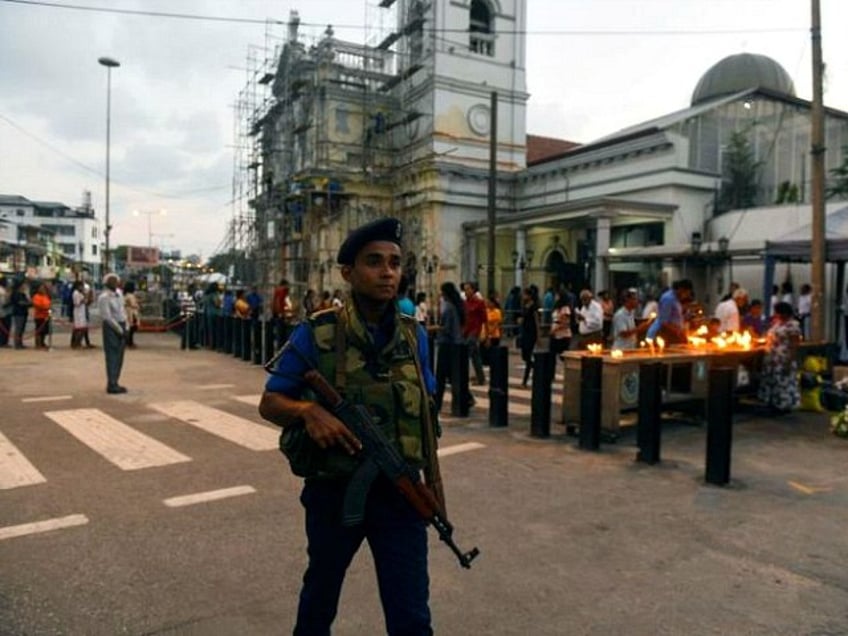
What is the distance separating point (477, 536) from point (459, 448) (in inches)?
103

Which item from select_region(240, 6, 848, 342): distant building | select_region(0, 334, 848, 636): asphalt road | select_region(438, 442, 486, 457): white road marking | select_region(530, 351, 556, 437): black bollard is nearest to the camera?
select_region(0, 334, 848, 636): asphalt road

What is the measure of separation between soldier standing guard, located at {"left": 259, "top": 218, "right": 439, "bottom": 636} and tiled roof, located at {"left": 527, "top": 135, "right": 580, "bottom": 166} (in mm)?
38825

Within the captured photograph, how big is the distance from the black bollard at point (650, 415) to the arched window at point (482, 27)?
30.9m

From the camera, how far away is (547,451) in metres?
7.25

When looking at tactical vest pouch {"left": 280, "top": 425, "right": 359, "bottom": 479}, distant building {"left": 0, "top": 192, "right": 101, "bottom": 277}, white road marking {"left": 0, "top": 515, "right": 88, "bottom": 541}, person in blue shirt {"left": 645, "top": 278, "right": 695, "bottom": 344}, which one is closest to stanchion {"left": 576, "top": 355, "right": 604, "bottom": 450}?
person in blue shirt {"left": 645, "top": 278, "right": 695, "bottom": 344}

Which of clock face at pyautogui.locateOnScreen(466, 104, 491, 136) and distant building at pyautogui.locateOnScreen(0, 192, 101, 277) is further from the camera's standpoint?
distant building at pyautogui.locateOnScreen(0, 192, 101, 277)

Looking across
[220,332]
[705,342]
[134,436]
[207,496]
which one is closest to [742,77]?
[705,342]

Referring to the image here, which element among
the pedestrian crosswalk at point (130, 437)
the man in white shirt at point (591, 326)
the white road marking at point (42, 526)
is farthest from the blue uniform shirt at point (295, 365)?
the man in white shirt at point (591, 326)

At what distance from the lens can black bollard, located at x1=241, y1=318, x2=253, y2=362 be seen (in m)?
15.6

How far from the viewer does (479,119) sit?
3366 centimetres

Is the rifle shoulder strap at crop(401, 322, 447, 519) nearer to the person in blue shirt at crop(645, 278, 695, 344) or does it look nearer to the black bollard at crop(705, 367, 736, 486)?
the black bollard at crop(705, 367, 736, 486)

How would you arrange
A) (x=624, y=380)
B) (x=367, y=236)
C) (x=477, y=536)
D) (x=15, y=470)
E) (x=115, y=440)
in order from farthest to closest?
(x=624, y=380) → (x=115, y=440) → (x=15, y=470) → (x=477, y=536) → (x=367, y=236)

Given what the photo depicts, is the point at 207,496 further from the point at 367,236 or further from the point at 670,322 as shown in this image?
the point at 670,322

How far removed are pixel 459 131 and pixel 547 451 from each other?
27.9 meters
